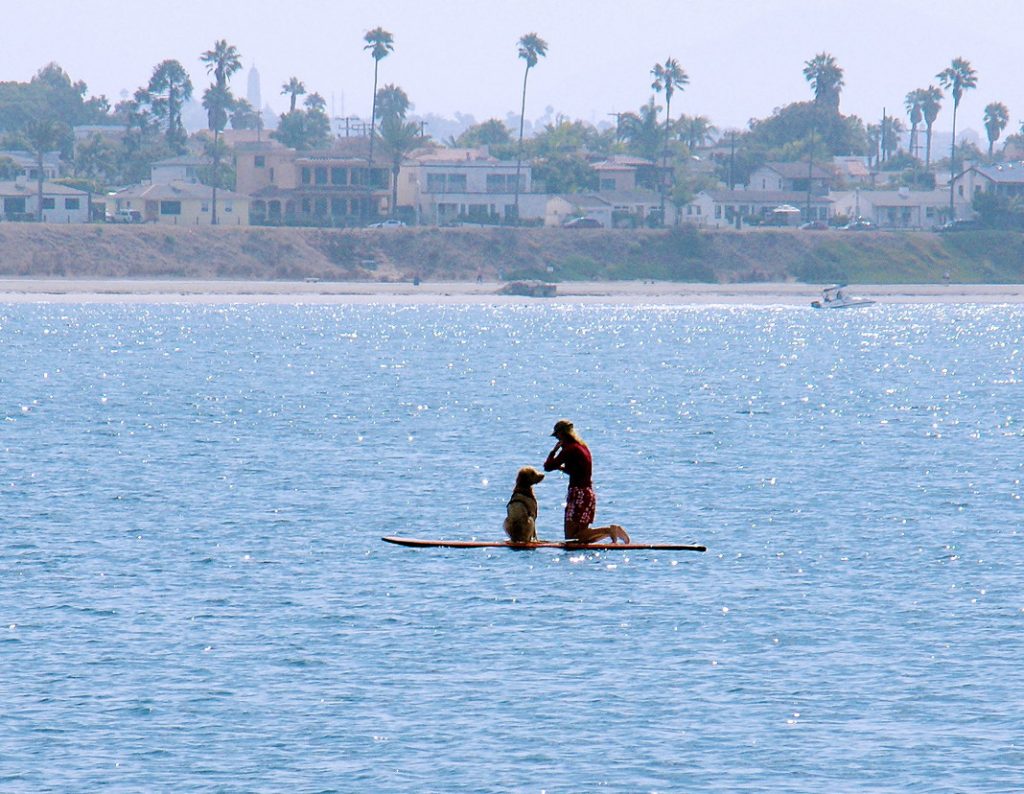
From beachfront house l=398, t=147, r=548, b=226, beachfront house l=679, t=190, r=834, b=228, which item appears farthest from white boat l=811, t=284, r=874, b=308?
beachfront house l=398, t=147, r=548, b=226

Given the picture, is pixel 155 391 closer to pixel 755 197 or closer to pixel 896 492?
pixel 896 492

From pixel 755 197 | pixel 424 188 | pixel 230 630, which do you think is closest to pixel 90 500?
pixel 230 630

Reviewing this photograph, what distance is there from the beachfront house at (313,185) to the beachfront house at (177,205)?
4.57 m

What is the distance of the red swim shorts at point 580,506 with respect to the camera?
3275cm

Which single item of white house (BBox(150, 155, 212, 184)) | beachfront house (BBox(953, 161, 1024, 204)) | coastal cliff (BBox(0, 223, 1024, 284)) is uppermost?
beachfront house (BBox(953, 161, 1024, 204))

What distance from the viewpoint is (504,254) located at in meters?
170

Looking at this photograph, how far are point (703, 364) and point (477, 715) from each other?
8682cm

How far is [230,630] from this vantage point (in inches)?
1228

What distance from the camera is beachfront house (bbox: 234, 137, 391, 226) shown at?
179125 millimetres

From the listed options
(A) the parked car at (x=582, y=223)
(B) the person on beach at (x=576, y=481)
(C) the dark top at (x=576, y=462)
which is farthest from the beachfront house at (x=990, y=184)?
(C) the dark top at (x=576, y=462)

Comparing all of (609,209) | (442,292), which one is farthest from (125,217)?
(609,209)

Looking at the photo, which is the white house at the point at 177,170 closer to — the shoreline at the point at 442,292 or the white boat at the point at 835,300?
the shoreline at the point at 442,292

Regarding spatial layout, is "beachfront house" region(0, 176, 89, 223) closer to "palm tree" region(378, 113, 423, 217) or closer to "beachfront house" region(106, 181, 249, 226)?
"beachfront house" region(106, 181, 249, 226)

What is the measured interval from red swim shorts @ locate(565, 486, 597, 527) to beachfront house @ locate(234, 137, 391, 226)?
14468 centimetres
